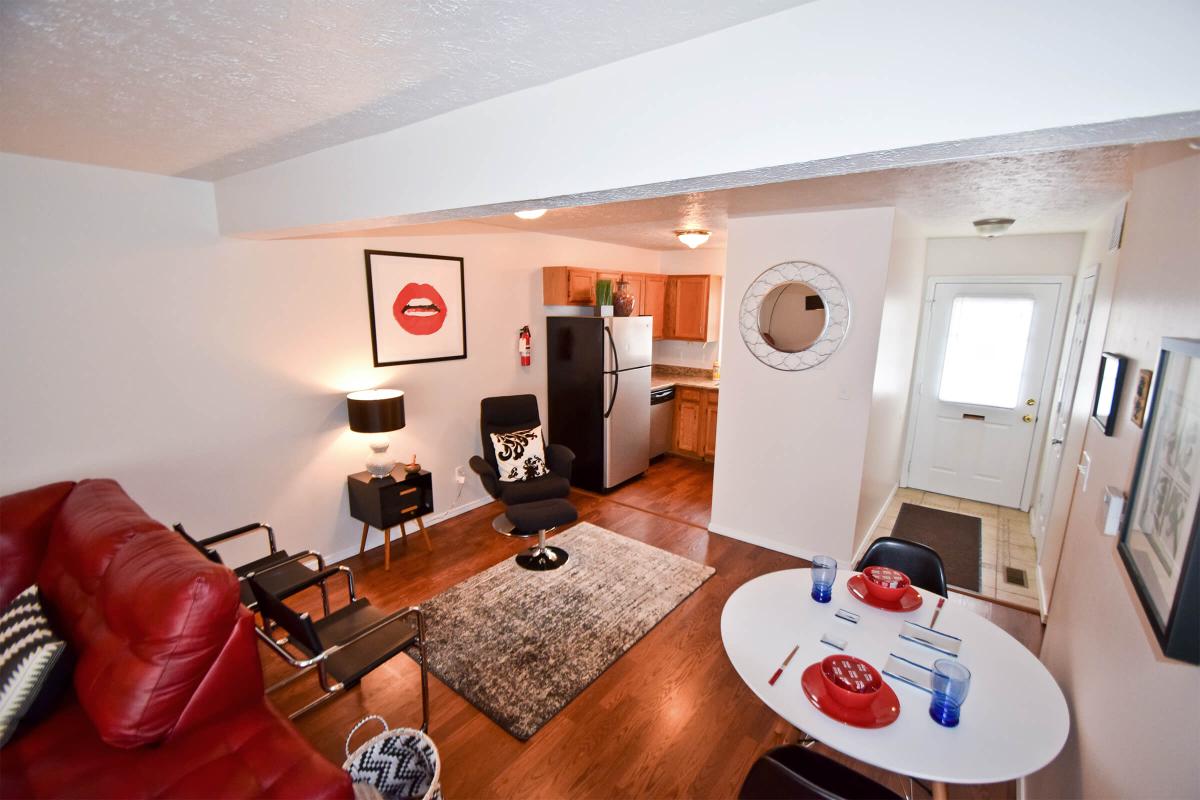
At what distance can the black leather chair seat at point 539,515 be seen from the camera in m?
3.37

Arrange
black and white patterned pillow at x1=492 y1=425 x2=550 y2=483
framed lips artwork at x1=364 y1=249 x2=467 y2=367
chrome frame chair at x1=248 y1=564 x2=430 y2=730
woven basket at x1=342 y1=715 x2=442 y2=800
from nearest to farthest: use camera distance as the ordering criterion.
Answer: woven basket at x1=342 y1=715 x2=442 y2=800 → chrome frame chair at x1=248 y1=564 x2=430 y2=730 → framed lips artwork at x1=364 y1=249 x2=467 y2=367 → black and white patterned pillow at x1=492 y1=425 x2=550 y2=483

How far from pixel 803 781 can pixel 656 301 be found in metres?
5.03

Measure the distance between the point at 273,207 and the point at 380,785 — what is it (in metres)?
2.47

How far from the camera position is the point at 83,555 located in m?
1.83

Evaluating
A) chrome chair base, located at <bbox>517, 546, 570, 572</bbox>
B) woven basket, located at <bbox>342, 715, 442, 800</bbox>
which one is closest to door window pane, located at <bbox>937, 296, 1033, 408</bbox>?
chrome chair base, located at <bbox>517, 546, 570, 572</bbox>

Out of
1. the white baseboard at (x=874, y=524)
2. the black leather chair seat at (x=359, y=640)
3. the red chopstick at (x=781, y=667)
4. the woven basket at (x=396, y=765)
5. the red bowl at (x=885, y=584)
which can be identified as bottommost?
the white baseboard at (x=874, y=524)

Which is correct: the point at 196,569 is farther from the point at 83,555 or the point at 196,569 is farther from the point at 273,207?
the point at 273,207

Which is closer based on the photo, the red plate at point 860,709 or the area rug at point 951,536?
the red plate at point 860,709

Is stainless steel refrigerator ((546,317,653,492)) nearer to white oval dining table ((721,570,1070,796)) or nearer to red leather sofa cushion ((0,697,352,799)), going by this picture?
white oval dining table ((721,570,1070,796))

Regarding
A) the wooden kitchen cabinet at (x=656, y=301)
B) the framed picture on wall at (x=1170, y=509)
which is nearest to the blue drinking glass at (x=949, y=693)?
the framed picture on wall at (x=1170, y=509)

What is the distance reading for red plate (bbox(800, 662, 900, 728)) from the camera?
1411 mm

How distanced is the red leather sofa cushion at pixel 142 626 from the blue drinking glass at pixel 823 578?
2066mm

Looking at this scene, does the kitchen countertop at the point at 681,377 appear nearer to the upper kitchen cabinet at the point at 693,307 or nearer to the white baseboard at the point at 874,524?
the upper kitchen cabinet at the point at 693,307

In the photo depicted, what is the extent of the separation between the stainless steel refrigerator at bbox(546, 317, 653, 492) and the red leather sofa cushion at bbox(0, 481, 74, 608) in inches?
136
